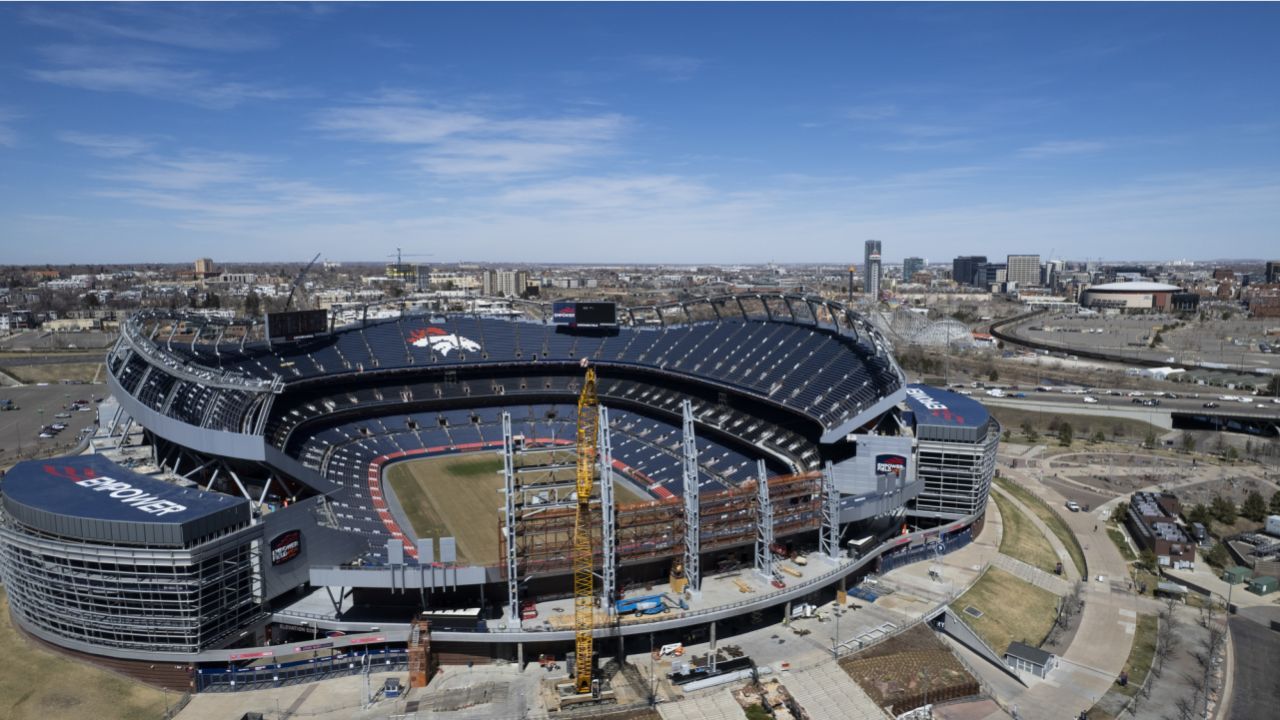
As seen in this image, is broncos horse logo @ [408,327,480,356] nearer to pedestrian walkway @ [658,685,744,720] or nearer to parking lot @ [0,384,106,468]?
parking lot @ [0,384,106,468]

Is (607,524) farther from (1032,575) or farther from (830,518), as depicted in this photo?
(1032,575)

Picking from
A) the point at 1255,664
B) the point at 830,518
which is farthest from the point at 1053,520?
the point at 830,518

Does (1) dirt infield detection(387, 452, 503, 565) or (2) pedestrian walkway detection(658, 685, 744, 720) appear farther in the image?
(1) dirt infield detection(387, 452, 503, 565)

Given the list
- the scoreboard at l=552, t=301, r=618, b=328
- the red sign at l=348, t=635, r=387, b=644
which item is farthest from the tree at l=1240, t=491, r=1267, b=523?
the red sign at l=348, t=635, r=387, b=644

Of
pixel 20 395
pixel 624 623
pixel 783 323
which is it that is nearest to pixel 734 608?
pixel 624 623

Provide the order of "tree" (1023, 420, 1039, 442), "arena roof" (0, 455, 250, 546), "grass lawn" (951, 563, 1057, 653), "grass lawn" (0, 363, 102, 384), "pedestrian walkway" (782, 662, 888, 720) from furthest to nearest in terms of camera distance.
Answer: "grass lawn" (0, 363, 102, 384), "tree" (1023, 420, 1039, 442), "grass lawn" (951, 563, 1057, 653), "arena roof" (0, 455, 250, 546), "pedestrian walkway" (782, 662, 888, 720)

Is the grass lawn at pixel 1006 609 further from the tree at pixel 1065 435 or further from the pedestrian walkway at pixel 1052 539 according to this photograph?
the tree at pixel 1065 435
